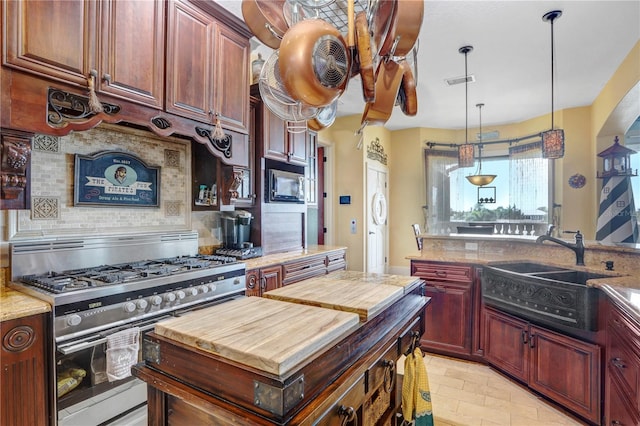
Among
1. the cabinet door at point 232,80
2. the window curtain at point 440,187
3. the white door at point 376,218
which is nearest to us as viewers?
the cabinet door at point 232,80

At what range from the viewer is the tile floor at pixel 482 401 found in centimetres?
216

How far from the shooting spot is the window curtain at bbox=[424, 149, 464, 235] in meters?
6.48

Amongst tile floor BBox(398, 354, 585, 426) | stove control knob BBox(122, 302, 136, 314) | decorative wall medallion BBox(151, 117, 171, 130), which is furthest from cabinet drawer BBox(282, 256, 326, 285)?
decorative wall medallion BBox(151, 117, 171, 130)

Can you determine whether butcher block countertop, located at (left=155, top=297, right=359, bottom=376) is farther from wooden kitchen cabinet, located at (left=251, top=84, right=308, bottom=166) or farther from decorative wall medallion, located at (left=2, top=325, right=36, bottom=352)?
wooden kitchen cabinet, located at (left=251, top=84, right=308, bottom=166)

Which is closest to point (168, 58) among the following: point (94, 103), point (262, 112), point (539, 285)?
point (94, 103)

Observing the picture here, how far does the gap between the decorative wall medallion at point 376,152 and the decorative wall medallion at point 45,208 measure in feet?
14.6

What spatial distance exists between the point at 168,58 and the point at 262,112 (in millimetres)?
1126

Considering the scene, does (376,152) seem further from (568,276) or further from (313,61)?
(313,61)

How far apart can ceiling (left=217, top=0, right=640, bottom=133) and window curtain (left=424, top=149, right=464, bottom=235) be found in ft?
4.22

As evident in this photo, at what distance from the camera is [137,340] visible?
1.80 meters

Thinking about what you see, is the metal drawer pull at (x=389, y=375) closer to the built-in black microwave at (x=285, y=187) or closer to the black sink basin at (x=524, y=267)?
the black sink basin at (x=524, y=267)

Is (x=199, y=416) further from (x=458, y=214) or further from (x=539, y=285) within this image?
(x=458, y=214)

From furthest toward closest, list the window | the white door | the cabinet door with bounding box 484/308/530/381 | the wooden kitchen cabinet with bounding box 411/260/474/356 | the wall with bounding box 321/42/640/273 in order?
the window
the white door
the wall with bounding box 321/42/640/273
the wooden kitchen cabinet with bounding box 411/260/474/356
the cabinet door with bounding box 484/308/530/381

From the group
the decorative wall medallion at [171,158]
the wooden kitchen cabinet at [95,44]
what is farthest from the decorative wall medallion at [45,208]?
the decorative wall medallion at [171,158]
